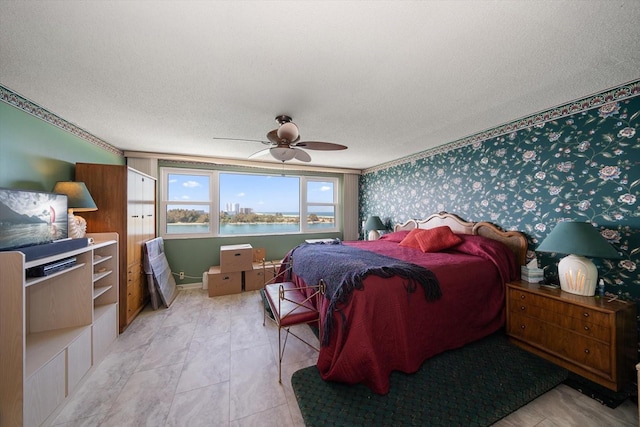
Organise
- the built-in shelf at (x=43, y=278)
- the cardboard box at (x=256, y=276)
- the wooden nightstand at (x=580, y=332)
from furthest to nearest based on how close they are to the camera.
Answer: the cardboard box at (x=256, y=276)
the wooden nightstand at (x=580, y=332)
the built-in shelf at (x=43, y=278)

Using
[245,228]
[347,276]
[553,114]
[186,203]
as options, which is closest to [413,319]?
[347,276]

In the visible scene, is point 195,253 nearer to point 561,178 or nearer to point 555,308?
point 555,308

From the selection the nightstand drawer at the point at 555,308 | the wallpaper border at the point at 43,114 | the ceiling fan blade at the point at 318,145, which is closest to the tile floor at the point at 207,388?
the nightstand drawer at the point at 555,308

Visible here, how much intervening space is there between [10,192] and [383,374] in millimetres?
2879

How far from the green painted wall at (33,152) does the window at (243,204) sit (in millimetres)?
1471

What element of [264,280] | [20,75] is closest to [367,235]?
[264,280]

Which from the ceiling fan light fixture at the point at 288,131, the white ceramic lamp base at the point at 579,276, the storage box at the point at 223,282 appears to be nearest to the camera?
the white ceramic lamp base at the point at 579,276

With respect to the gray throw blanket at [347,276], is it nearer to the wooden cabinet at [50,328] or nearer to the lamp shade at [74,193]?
the wooden cabinet at [50,328]

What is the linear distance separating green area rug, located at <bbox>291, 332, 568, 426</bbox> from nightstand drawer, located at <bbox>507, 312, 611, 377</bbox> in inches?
5.5

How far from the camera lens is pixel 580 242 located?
177 cm

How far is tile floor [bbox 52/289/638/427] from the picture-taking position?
1.49 meters

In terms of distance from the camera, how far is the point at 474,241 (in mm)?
2641

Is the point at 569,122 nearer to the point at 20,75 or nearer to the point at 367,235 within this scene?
the point at 367,235

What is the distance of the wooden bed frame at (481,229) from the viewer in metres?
2.48
